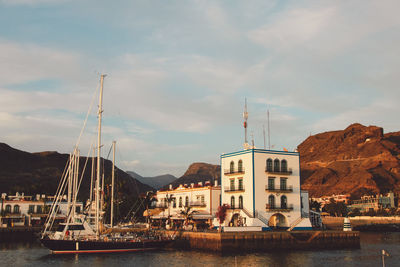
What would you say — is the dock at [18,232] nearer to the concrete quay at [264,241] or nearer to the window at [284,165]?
the concrete quay at [264,241]

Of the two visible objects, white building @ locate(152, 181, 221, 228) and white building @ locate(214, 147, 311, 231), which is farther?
white building @ locate(152, 181, 221, 228)

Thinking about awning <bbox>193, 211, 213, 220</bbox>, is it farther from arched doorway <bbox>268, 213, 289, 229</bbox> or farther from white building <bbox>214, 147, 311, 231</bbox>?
arched doorway <bbox>268, 213, 289, 229</bbox>

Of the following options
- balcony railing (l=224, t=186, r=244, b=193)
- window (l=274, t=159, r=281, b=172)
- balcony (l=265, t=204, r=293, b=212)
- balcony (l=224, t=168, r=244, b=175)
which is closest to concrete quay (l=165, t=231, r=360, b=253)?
balcony (l=265, t=204, r=293, b=212)

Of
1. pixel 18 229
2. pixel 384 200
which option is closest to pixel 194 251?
pixel 18 229

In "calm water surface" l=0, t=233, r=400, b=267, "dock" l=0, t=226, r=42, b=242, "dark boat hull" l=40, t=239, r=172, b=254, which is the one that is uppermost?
"dark boat hull" l=40, t=239, r=172, b=254

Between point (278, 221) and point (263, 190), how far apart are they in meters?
5.53

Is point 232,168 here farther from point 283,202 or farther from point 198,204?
point 198,204

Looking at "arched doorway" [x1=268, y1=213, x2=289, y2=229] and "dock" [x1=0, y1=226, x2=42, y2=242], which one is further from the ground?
"arched doorway" [x1=268, y1=213, x2=289, y2=229]

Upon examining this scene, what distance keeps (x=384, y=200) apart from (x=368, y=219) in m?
69.4

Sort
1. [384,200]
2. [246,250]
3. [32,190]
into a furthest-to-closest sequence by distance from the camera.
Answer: [384,200] → [32,190] → [246,250]

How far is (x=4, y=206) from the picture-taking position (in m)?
99.9

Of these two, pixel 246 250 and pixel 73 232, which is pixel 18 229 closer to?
pixel 73 232

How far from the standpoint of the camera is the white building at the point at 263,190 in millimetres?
57000

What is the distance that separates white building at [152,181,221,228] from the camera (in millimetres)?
69562
